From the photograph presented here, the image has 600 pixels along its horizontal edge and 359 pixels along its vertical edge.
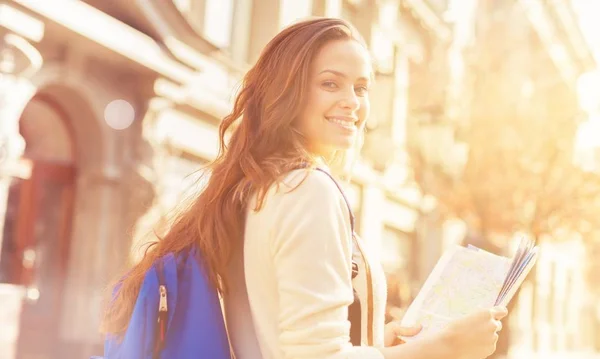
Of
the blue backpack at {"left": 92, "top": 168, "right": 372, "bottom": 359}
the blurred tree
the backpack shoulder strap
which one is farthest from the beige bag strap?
the blurred tree

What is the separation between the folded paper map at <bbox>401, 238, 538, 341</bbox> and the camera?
1.90 m

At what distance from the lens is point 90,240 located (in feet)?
25.6

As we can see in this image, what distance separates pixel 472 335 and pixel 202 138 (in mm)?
8299

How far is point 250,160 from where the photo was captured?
1745 mm

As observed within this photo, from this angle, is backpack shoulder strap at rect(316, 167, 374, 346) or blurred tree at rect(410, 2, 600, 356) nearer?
backpack shoulder strap at rect(316, 167, 374, 346)

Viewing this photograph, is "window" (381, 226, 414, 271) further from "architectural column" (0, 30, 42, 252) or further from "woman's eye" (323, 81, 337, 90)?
"woman's eye" (323, 81, 337, 90)

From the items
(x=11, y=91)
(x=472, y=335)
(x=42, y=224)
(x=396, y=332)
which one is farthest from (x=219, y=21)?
(x=472, y=335)

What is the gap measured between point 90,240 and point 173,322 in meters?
6.39

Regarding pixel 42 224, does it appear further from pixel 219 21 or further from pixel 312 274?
pixel 312 274

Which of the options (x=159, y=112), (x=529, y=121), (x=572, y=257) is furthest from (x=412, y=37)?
(x=572, y=257)

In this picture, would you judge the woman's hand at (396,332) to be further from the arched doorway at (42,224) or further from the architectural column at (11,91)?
the arched doorway at (42,224)

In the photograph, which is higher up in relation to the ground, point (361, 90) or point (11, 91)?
point (11, 91)

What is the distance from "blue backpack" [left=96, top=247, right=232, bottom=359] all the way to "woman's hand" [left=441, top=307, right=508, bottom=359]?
1.60 ft

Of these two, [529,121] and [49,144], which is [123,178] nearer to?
[49,144]
